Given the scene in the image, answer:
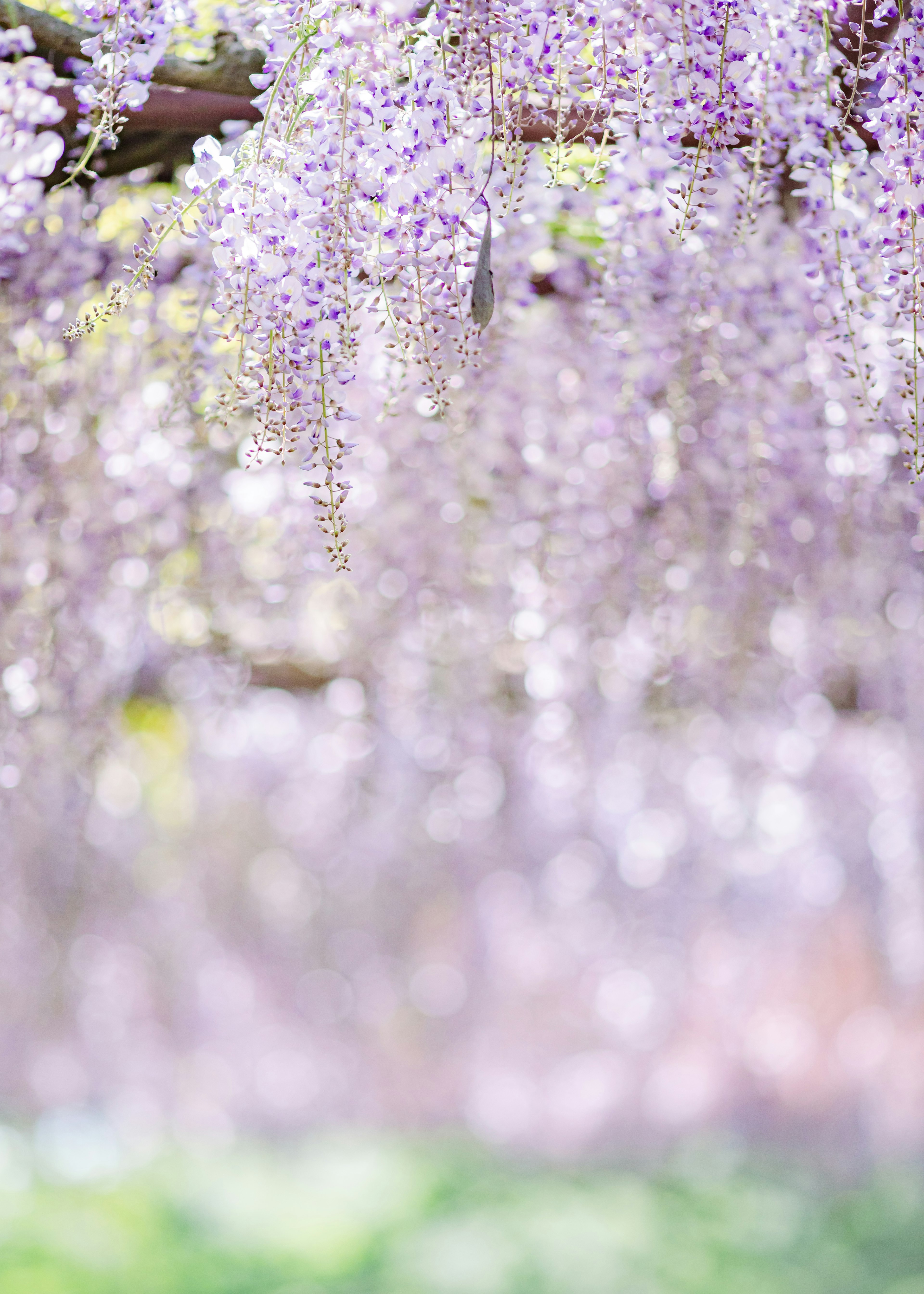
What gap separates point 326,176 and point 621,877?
7.86 m

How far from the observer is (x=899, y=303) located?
1769mm

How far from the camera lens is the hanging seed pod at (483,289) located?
146 cm

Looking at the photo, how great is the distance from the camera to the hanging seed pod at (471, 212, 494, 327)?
1.46 m

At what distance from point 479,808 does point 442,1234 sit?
8.57 feet

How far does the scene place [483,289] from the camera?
148 cm

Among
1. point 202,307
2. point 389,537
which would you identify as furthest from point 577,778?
point 202,307

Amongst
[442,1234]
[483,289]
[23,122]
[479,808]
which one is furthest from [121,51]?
[442,1234]

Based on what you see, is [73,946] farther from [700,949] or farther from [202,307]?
[202,307]

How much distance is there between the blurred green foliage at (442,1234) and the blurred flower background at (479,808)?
44 millimetres

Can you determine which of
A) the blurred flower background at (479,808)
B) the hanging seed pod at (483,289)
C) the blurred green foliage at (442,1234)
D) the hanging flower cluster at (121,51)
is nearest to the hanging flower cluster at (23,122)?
the hanging flower cluster at (121,51)

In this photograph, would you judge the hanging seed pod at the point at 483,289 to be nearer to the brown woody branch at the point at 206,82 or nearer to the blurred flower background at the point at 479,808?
the brown woody branch at the point at 206,82

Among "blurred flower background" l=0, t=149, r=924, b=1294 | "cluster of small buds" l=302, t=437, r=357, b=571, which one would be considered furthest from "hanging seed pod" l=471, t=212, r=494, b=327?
"blurred flower background" l=0, t=149, r=924, b=1294

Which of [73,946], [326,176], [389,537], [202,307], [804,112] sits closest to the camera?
[326,176]

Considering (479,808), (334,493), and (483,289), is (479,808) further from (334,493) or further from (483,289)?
(483,289)
